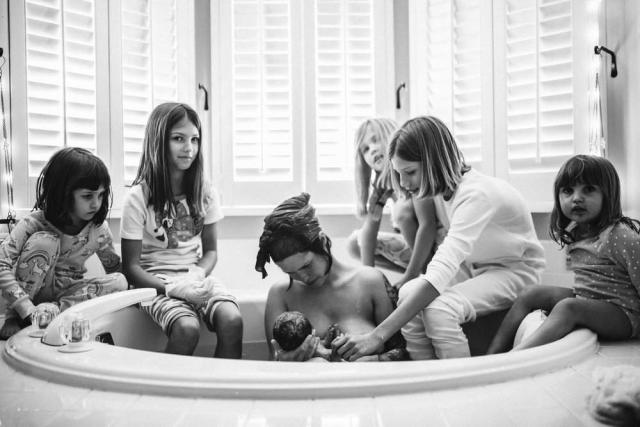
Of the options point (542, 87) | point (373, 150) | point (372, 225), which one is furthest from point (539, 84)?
point (372, 225)

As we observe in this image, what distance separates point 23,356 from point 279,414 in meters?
0.61

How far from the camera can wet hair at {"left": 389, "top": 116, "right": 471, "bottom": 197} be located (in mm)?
1646

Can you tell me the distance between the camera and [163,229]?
189 cm

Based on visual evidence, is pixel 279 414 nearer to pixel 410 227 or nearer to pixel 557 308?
pixel 557 308

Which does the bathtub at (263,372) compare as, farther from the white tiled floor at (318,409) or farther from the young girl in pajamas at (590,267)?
the young girl in pajamas at (590,267)

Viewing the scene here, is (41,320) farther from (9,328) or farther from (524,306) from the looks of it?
(524,306)

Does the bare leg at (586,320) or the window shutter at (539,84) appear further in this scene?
the window shutter at (539,84)

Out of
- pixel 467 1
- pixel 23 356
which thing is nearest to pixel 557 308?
pixel 23 356

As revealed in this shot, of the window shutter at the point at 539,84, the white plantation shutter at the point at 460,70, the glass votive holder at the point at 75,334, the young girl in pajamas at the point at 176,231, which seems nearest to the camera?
the glass votive holder at the point at 75,334

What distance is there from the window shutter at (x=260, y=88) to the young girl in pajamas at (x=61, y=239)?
964 mm

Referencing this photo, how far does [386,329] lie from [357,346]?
3.4 inches

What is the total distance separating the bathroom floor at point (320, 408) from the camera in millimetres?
856

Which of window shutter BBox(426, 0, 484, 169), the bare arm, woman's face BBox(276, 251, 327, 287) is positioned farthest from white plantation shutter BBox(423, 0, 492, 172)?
woman's face BBox(276, 251, 327, 287)

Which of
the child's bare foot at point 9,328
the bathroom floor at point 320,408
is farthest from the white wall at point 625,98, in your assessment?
the child's bare foot at point 9,328
